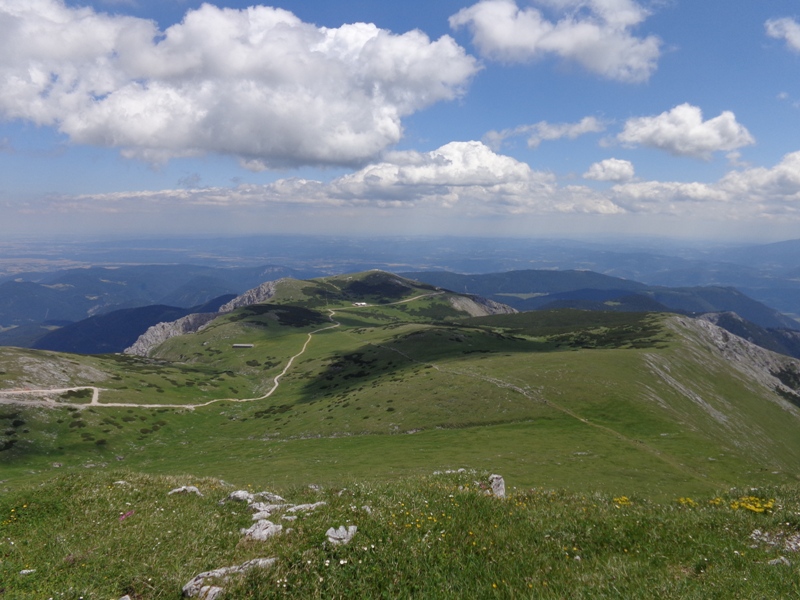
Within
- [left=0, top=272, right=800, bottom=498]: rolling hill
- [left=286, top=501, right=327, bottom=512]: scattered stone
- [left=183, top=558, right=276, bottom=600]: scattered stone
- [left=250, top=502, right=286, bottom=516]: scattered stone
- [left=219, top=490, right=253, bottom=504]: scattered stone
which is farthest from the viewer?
[left=0, top=272, right=800, bottom=498]: rolling hill

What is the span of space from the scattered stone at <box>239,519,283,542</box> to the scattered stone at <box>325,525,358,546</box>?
6.44 feet

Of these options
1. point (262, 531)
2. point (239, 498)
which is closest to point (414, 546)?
point (262, 531)

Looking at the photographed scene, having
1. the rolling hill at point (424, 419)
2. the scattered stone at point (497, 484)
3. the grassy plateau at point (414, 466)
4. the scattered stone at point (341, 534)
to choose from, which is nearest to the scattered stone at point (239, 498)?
the grassy plateau at point (414, 466)

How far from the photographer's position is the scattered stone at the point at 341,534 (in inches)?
444

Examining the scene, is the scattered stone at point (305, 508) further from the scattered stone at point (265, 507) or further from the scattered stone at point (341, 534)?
the scattered stone at point (341, 534)

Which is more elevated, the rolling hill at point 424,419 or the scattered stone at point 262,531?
the scattered stone at point 262,531

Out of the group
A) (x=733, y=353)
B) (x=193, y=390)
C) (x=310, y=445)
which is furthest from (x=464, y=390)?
(x=733, y=353)

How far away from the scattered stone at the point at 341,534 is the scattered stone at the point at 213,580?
1686mm

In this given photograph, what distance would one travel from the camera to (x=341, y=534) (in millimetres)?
11656

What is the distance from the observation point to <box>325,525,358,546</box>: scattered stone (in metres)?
11.3

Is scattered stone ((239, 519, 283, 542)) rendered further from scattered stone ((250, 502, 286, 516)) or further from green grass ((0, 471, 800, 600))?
scattered stone ((250, 502, 286, 516))

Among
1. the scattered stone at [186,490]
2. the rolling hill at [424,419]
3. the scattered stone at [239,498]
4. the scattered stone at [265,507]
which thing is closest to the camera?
the scattered stone at [265,507]

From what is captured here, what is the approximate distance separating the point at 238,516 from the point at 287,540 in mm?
4110

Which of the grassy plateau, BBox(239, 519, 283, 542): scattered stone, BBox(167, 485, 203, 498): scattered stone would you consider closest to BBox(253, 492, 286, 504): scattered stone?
the grassy plateau
